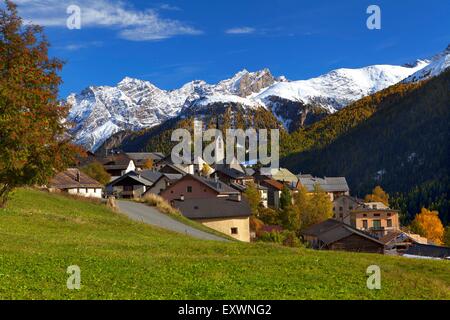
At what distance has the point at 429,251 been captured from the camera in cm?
8044

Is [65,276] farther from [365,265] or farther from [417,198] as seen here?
[417,198]

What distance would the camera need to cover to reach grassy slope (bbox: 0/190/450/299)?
16859mm

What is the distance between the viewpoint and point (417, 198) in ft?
647

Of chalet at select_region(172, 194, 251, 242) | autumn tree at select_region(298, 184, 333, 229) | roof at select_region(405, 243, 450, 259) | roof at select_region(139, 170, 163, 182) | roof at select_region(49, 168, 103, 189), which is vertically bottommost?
roof at select_region(405, 243, 450, 259)

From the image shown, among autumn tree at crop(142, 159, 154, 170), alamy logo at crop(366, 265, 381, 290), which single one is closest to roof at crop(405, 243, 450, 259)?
alamy logo at crop(366, 265, 381, 290)

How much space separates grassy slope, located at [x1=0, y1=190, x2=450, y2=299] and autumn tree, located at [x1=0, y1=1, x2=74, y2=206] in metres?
3.82

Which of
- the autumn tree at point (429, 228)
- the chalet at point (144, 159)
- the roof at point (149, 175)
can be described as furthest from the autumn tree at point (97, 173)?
the autumn tree at point (429, 228)

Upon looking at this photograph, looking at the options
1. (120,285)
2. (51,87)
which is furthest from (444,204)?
(120,285)

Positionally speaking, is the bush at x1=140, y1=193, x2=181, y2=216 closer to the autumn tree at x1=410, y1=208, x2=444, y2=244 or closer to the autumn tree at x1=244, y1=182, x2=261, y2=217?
the autumn tree at x1=244, y1=182, x2=261, y2=217

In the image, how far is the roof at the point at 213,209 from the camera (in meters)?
68.2

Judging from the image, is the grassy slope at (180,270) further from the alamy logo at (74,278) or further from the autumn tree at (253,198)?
the autumn tree at (253,198)

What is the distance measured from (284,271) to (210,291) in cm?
510

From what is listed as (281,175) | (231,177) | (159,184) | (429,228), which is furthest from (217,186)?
(281,175)
